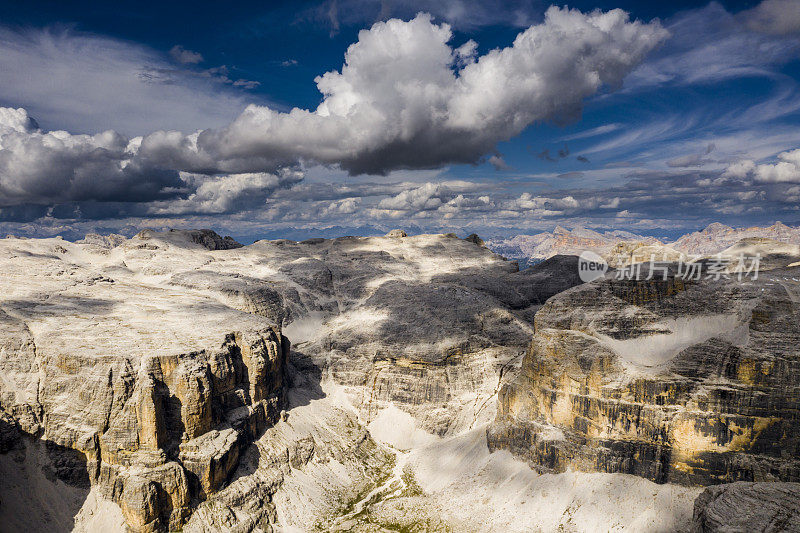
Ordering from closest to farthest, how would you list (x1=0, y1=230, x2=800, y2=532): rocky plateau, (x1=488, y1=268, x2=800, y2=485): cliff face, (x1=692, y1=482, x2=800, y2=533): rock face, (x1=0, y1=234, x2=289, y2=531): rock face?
1. (x1=692, y1=482, x2=800, y2=533): rock face
2. (x1=488, y1=268, x2=800, y2=485): cliff face
3. (x1=0, y1=230, x2=800, y2=532): rocky plateau
4. (x1=0, y1=234, x2=289, y2=531): rock face

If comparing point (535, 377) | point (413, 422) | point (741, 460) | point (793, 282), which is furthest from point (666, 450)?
point (413, 422)

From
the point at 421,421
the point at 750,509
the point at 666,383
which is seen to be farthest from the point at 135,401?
the point at 750,509

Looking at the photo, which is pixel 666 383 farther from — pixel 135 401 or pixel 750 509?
pixel 135 401

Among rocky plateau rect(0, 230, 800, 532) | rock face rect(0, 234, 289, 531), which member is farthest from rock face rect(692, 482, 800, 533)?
rock face rect(0, 234, 289, 531)

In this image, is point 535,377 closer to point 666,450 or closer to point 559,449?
point 559,449

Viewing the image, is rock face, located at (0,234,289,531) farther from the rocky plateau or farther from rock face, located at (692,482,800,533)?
rock face, located at (692,482,800,533)

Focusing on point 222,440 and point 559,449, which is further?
point 222,440

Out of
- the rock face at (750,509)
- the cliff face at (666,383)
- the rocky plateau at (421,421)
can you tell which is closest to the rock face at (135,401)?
the rocky plateau at (421,421)
